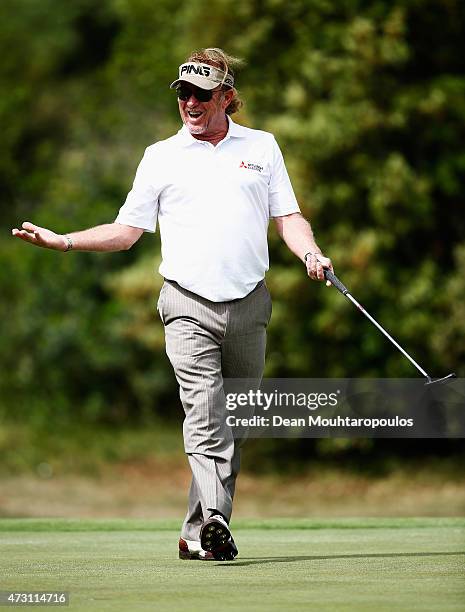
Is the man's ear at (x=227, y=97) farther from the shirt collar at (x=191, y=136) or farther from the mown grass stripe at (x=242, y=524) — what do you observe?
the mown grass stripe at (x=242, y=524)

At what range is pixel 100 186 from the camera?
2772cm

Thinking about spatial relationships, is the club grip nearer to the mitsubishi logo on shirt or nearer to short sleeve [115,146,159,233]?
the mitsubishi logo on shirt

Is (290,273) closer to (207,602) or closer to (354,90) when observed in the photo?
(354,90)

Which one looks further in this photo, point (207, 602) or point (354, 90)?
point (354, 90)

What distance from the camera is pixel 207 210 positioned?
231 inches

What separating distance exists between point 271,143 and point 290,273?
44.6 ft

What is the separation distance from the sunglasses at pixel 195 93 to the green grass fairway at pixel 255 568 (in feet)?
6.25

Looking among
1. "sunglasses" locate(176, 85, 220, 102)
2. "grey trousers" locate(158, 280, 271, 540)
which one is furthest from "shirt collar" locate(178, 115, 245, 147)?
"grey trousers" locate(158, 280, 271, 540)

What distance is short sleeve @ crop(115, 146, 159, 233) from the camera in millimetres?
5926

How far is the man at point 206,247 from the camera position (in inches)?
228

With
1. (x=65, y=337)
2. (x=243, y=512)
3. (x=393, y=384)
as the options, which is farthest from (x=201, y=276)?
(x=65, y=337)

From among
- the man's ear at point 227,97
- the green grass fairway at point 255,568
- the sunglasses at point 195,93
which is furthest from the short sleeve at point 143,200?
the green grass fairway at point 255,568

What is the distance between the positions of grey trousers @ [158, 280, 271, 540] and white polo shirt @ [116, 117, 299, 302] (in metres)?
0.08

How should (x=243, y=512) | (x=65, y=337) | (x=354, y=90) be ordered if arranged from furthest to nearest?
1. (x=65, y=337)
2. (x=243, y=512)
3. (x=354, y=90)
